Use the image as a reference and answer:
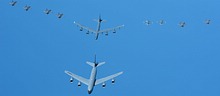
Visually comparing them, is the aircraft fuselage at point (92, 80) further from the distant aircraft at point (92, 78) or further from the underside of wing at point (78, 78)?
the underside of wing at point (78, 78)

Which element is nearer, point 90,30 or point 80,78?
point 80,78

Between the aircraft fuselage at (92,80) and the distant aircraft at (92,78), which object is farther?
the distant aircraft at (92,78)

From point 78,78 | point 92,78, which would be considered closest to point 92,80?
point 92,78

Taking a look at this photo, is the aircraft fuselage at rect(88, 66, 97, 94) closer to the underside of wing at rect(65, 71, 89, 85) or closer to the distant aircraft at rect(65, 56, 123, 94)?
the distant aircraft at rect(65, 56, 123, 94)

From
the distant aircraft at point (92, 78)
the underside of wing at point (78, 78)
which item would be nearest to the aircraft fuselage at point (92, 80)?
the distant aircraft at point (92, 78)

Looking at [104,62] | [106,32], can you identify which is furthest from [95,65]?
[106,32]

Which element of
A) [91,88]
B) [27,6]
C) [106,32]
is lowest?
[91,88]

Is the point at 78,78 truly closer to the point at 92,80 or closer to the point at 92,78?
Result: the point at 92,78

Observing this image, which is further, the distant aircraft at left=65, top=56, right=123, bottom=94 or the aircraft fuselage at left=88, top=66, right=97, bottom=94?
the distant aircraft at left=65, top=56, right=123, bottom=94

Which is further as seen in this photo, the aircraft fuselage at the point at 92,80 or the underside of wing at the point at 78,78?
the underside of wing at the point at 78,78

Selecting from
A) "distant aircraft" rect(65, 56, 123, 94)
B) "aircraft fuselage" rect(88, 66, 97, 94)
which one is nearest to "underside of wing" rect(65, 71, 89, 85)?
"distant aircraft" rect(65, 56, 123, 94)

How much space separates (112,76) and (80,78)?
11.6m

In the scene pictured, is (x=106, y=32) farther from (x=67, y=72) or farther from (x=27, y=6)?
(x=27, y=6)

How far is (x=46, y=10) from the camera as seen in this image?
12475 cm
